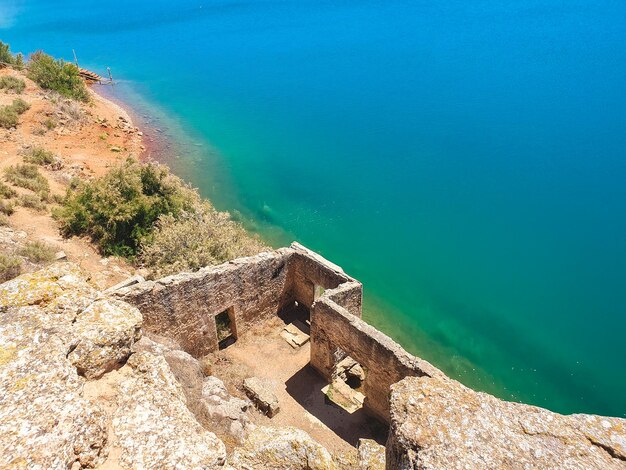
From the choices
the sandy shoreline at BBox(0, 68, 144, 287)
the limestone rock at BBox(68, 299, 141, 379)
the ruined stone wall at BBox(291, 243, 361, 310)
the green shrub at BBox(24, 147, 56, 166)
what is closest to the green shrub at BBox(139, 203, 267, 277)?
the sandy shoreline at BBox(0, 68, 144, 287)

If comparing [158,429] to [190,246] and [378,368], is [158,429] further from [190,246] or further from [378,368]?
[190,246]

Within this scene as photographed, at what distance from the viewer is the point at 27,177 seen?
19938 millimetres

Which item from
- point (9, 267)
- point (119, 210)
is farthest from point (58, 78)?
point (9, 267)

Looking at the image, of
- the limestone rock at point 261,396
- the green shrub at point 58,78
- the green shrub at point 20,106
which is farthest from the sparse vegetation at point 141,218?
the green shrub at point 58,78

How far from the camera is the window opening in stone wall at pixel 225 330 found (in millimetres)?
14188

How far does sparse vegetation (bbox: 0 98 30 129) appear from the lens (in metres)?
25.7

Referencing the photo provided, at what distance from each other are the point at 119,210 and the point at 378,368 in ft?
38.2

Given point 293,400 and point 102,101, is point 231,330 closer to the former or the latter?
point 293,400

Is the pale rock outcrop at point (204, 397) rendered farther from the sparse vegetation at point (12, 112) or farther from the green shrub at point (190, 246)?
the sparse vegetation at point (12, 112)

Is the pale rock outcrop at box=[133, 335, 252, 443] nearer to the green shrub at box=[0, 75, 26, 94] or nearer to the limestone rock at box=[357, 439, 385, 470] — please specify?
the limestone rock at box=[357, 439, 385, 470]

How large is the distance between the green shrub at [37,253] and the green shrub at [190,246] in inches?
116

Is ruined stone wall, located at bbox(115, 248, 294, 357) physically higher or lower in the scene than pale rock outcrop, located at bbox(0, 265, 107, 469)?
lower

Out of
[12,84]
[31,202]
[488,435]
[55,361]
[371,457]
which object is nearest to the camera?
[55,361]

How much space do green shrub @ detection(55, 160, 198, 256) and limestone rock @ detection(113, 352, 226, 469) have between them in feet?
37.4
